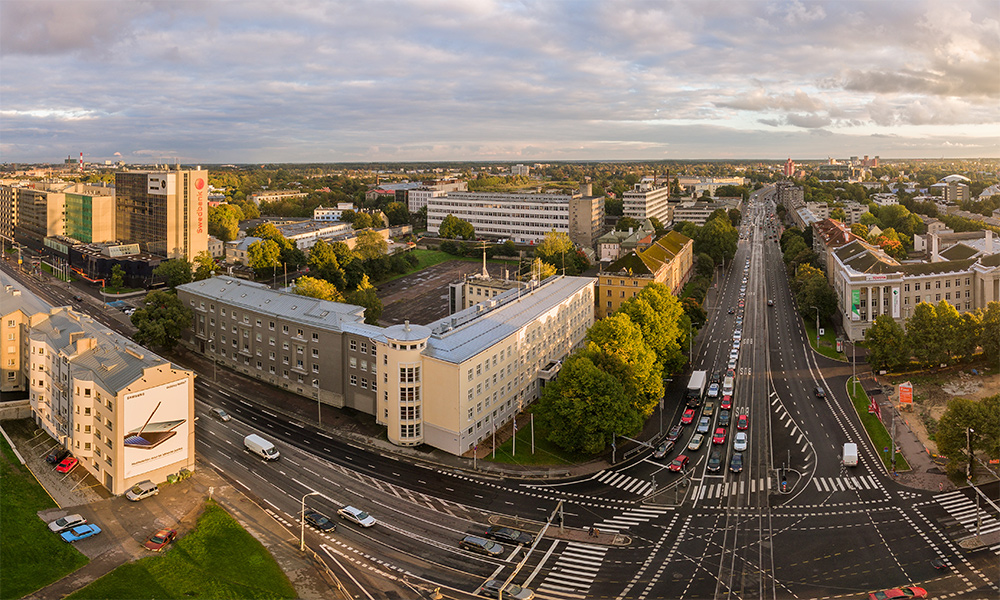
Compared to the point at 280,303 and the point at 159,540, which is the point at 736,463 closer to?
the point at 159,540

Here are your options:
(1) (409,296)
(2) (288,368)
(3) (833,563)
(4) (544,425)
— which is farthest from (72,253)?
(3) (833,563)

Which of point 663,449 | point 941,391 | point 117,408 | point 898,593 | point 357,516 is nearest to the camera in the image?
point 898,593

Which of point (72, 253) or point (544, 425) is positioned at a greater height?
point (72, 253)

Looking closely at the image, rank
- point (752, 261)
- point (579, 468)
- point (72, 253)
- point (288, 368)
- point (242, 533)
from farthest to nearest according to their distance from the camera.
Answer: point (752, 261) < point (72, 253) < point (288, 368) < point (579, 468) < point (242, 533)

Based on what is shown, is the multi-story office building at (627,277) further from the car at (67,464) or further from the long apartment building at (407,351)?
the car at (67,464)

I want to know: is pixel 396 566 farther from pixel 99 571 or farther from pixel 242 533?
pixel 99 571

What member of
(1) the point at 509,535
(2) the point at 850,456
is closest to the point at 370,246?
(1) the point at 509,535

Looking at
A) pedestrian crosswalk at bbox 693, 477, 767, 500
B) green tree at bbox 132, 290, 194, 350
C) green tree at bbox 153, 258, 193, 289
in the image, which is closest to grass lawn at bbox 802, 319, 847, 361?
pedestrian crosswalk at bbox 693, 477, 767, 500
